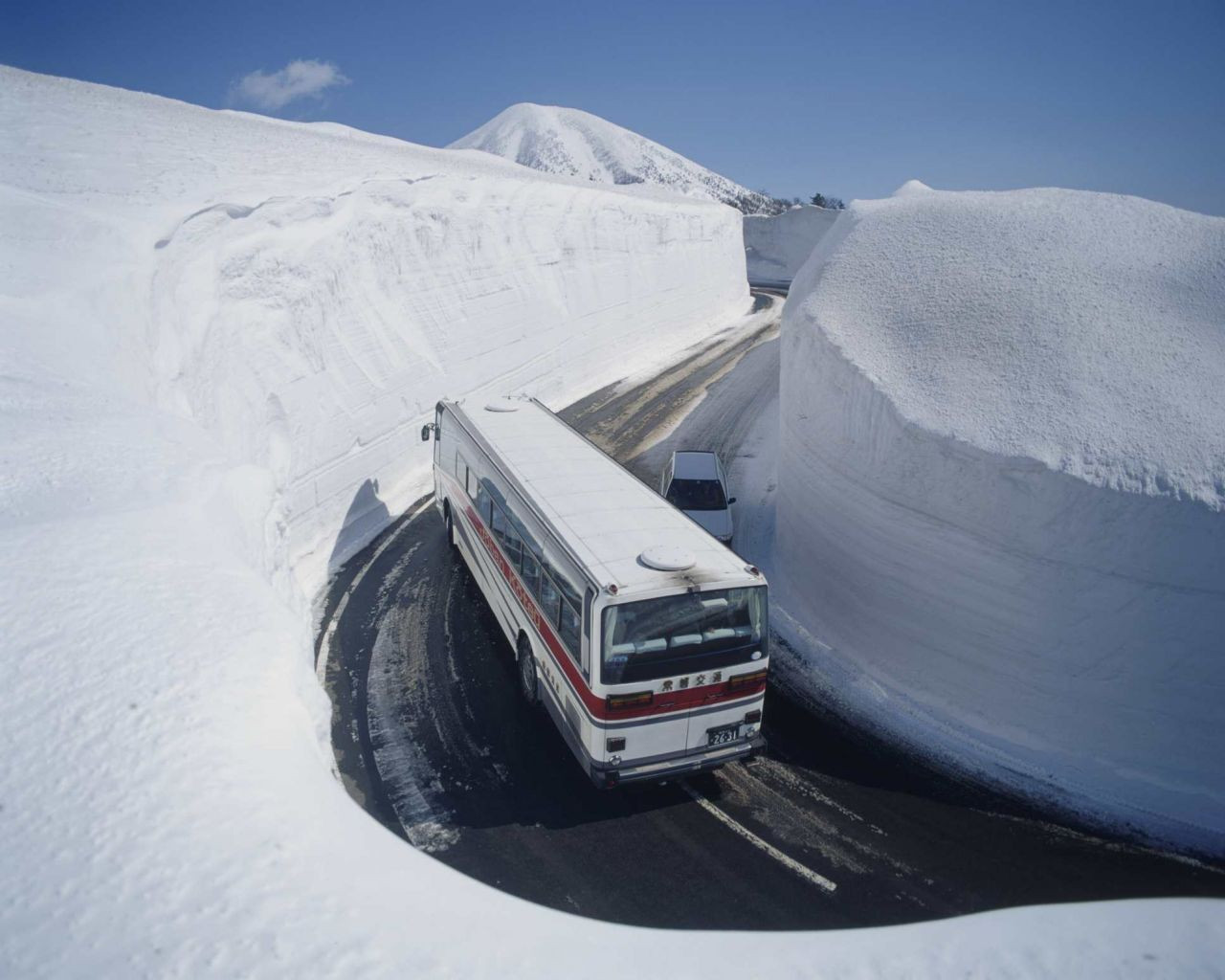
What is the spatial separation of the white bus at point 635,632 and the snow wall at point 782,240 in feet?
161

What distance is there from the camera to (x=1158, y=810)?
315 inches

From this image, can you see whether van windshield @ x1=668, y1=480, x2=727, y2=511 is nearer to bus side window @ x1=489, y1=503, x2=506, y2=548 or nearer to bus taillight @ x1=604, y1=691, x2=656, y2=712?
bus side window @ x1=489, y1=503, x2=506, y2=548

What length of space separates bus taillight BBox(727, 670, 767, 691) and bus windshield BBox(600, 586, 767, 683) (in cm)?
20

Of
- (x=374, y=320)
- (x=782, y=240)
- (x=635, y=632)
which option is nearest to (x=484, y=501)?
(x=635, y=632)

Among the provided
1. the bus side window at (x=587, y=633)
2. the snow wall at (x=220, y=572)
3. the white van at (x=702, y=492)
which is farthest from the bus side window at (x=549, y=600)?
the white van at (x=702, y=492)

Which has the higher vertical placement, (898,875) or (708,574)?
(708,574)

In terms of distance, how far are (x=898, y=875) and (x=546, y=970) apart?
4178 mm

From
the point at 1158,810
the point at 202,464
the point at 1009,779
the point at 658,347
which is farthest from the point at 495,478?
the point at 658,347

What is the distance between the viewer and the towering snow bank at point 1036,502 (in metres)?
7.98

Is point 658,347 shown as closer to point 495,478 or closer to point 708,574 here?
point 495,478

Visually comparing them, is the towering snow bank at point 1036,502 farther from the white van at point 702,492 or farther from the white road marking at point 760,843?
the white road marking at point 760,843

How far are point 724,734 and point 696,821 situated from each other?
94cm

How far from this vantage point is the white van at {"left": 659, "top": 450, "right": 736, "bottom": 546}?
13484 millimetres

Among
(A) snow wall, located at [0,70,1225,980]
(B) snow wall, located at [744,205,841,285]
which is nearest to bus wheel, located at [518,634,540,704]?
(A) snow wall, located at [0,70,1225,980]
